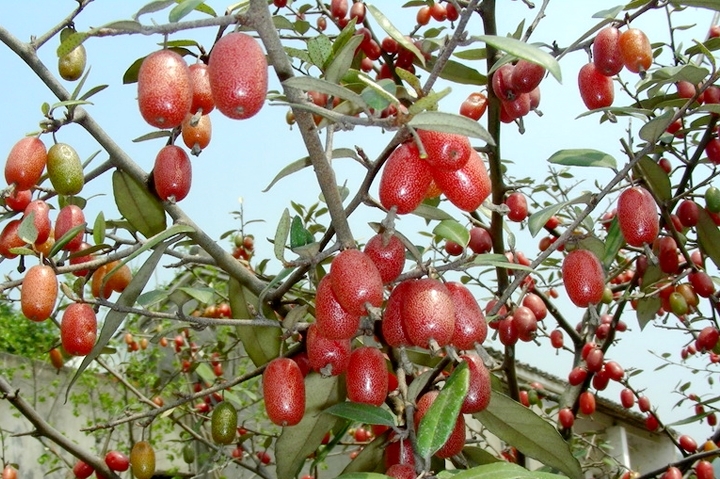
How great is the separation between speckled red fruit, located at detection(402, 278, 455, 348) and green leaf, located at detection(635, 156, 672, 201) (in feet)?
2.31

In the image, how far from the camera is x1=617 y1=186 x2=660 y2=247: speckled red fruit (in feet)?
3.56

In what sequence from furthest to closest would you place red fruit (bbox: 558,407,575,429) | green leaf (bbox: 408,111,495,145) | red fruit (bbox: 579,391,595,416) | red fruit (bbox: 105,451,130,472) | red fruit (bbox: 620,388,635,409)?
red fruit (bbox: 620,388,635,409), red fruit (bbox: 579,391,595,416), red fruit (bbox: 558,407,575,429), red fruit (bbox: 105,451,130,472), green leaf (bbox: 408,111,495,145)

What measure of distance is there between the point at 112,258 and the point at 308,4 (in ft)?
5.99

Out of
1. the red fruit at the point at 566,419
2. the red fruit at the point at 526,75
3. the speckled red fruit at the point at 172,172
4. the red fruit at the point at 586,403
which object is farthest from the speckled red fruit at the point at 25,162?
the red fruit at the point at 586,403

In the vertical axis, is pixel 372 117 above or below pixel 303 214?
below

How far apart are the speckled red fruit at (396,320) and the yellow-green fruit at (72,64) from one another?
0.60 meters

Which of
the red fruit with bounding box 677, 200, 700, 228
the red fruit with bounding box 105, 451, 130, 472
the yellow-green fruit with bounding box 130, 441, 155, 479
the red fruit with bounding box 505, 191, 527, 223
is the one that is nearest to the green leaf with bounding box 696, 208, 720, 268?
the red fruit with bounding box 677, 200, 700, 228

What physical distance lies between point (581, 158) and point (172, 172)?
0.73 m

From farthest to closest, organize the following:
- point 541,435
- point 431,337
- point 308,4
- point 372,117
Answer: point 308,4
point 541,435
point 431,337
point 372,117

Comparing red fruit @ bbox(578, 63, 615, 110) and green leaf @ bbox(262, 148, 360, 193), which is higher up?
red fruit @ bbox(578, 63, 615, 110)

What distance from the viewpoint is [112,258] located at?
99 cm

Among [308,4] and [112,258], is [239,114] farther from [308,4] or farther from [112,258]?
[308,4]

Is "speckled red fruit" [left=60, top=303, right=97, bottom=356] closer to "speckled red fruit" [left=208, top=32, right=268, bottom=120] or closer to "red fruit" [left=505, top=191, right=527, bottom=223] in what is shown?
"speckled red fruit" [left=208, top=32, right=268, bottom=120]

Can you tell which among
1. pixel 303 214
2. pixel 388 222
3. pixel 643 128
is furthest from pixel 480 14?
pixel 303 214
